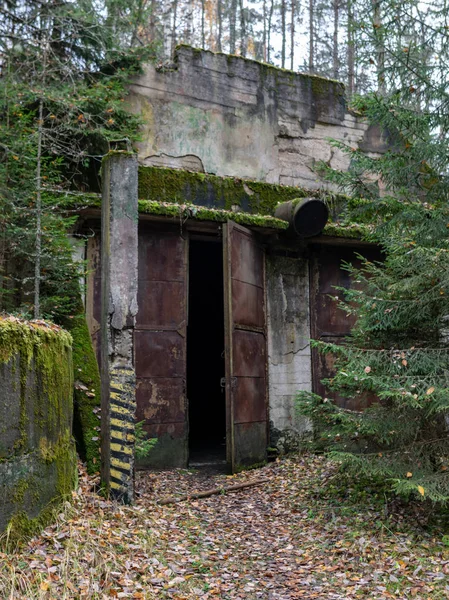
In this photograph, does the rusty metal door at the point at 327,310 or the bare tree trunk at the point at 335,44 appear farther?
the bare tree trunk at the point at 335,44

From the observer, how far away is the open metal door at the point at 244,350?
24.6 feet

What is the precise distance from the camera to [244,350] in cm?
787

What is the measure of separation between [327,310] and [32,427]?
231 inches

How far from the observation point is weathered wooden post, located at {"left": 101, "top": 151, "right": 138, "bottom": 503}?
5.43 m

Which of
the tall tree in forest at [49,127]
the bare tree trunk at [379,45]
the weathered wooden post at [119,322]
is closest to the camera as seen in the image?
the weathered wooden post at [119,322]

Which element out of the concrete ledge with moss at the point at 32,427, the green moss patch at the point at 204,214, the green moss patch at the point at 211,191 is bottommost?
the concrete ledge with moss at the point at 32,427

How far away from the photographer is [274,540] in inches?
203

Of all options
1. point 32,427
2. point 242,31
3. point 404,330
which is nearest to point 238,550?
point 32,427

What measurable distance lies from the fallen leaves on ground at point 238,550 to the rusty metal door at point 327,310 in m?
2.57

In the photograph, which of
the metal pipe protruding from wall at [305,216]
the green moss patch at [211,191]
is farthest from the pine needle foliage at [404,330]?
the green moss patch at [211,191]

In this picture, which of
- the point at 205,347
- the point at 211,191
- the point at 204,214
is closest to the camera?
the point at 204,214

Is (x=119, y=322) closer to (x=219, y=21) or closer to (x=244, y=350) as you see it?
(x=244, y=350)

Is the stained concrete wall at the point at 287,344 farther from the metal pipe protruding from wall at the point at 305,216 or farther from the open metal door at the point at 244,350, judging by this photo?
the metal pipe protruding from wall at the point at 305,216

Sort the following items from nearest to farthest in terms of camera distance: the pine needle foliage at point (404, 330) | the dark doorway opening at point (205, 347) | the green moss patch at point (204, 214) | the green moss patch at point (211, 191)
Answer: the pine needle foliage at point (404, 330) < the green moss patch at point (204, 214) < the green moss patch at point (211, 191) < the dark doorway opening at point (205, 347)
